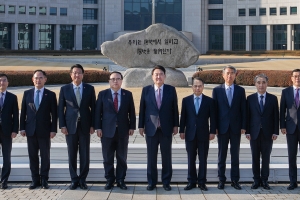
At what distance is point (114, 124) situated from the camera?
28.8 ft

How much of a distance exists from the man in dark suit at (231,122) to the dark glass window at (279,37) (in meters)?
64.4

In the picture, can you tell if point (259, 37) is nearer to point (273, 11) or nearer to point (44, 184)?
point (273, 11)

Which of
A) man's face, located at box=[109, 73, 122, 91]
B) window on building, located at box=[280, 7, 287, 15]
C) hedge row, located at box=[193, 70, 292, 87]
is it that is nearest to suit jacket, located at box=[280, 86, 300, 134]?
man's face, located at box=[109, 73, 122, 91]

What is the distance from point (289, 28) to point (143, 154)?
2515 inches

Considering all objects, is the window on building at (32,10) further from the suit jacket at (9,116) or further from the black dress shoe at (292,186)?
the black dress shoe at (292,186)

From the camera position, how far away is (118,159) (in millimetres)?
8891

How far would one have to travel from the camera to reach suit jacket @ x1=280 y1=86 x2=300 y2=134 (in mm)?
8797

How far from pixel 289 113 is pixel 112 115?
3.34 m

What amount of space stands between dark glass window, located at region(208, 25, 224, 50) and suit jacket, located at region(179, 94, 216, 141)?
6581cm

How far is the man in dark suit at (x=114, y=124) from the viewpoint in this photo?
28.9 feet

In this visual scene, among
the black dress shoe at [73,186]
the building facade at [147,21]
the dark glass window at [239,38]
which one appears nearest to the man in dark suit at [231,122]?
the black dress shoe at [73,186]

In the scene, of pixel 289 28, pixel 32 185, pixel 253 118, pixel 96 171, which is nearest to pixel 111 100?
pixel 96 171

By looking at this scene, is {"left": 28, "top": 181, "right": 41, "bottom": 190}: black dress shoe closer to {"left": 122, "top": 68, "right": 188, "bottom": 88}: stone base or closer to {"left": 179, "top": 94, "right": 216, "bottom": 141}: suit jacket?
{"left": 179, "top": 94, "right": 216, "bottom": 141}: suit jacket

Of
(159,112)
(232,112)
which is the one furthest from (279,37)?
(159,112)
